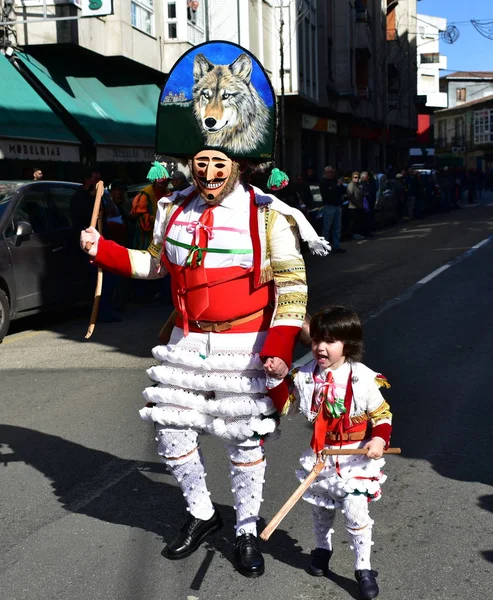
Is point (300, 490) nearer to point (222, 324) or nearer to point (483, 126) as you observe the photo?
point (222, 324)

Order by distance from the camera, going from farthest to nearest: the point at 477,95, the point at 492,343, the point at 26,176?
the point at 477,95 → the point at 26,176 → the point at 492,343

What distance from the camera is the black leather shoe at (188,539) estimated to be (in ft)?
13.8

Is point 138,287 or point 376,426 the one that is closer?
point 376,426

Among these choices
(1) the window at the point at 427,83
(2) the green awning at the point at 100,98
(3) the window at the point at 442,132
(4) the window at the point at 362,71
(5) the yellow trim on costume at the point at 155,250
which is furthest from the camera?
(3) the window at the point at 442,132

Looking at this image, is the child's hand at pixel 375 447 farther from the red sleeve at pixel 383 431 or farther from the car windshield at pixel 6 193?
the car windshield at pixel 6 193

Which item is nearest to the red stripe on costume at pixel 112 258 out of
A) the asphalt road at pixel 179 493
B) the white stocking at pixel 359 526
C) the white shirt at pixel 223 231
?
the white shirt at pixel 223 231

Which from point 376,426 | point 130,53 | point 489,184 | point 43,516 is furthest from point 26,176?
point 489,184

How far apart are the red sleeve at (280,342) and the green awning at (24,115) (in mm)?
13474

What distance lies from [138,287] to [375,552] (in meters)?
9.42

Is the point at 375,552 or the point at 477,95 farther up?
the point at 477,95

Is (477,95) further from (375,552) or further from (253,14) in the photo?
(375,552)

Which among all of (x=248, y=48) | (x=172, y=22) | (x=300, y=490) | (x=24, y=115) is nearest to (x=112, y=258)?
(x=300, y=490)

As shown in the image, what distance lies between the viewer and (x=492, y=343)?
9.16 meters

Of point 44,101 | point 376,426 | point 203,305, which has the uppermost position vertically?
point 44,101
